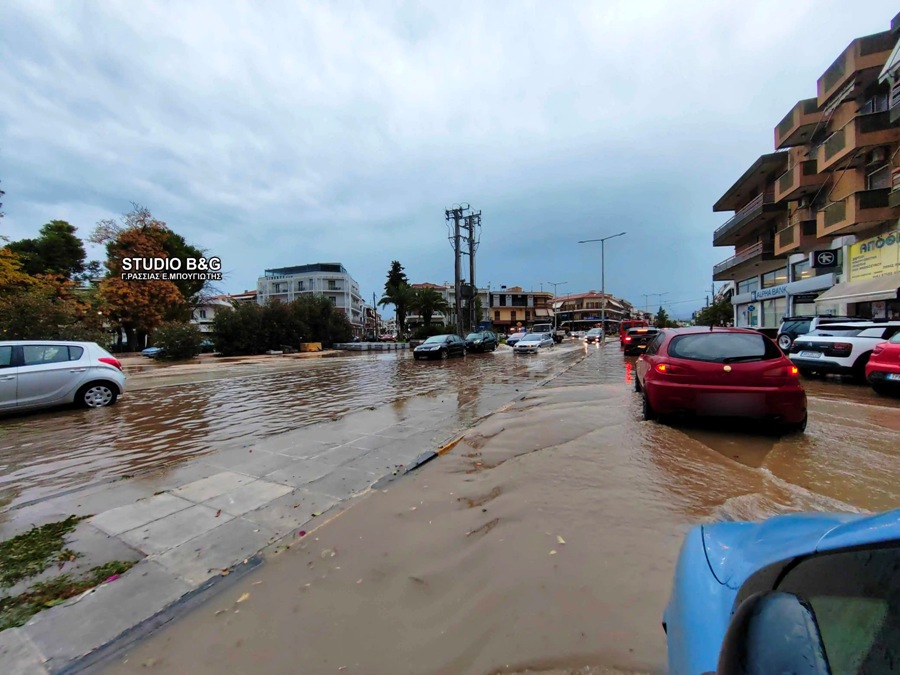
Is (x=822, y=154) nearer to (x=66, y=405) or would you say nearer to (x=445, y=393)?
(x=445, y=393)

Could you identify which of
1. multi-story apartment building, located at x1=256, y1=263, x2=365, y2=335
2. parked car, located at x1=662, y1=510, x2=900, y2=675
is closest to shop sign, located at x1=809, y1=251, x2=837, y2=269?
parked car, located at x1=662, y1=510, x2=900, y2=675

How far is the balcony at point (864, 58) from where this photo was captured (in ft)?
57.6

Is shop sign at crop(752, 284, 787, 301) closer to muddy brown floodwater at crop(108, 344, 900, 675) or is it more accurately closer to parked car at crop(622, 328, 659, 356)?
parked car at crop(622, 328, 659, 356)

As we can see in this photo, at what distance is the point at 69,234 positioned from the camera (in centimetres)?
4016

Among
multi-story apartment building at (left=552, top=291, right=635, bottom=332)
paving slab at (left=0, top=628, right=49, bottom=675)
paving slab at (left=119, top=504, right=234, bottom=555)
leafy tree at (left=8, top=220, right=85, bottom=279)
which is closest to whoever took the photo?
paving slab at (left=0, top=628, right=49, bottom=675)

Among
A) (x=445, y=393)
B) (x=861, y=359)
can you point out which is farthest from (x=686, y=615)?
(x=861, y=359)

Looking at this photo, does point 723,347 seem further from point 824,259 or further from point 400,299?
point 400,299

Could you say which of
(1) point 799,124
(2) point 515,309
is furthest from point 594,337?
(2) point 515,309

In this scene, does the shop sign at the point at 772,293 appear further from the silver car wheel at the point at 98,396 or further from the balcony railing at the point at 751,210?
the silver car wheel at the point at 98,396

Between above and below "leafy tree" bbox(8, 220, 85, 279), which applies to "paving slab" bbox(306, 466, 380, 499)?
below

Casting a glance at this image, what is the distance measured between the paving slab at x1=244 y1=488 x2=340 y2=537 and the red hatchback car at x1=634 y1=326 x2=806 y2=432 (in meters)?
4.41

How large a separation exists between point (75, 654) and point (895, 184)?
1025 inches

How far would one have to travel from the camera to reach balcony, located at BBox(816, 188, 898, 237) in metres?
16.8

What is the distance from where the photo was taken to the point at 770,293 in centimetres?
2767
